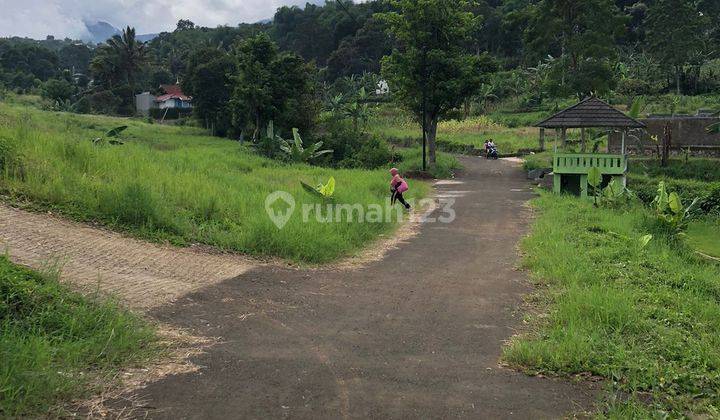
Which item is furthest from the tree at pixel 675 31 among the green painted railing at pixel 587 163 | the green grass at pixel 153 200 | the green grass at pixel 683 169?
the green grass at pixel 153 200

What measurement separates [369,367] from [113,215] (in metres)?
5.95

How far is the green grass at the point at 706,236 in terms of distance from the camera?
44.6ft

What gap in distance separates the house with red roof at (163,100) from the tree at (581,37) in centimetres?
4564

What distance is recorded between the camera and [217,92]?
4081 cm

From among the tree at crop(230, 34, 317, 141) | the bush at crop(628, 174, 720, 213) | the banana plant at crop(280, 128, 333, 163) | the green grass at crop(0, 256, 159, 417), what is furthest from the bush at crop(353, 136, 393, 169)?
the green grass at crop(0, 256, 159, 417)

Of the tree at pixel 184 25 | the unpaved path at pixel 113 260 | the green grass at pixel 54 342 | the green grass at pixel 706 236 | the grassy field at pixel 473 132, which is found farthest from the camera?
the tree at pixel 184 25

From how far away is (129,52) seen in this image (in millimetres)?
58938

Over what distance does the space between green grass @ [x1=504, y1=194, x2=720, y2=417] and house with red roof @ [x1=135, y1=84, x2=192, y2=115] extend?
62.4 m

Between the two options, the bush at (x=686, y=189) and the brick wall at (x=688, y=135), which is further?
the brick wall at (x=688, y=135)

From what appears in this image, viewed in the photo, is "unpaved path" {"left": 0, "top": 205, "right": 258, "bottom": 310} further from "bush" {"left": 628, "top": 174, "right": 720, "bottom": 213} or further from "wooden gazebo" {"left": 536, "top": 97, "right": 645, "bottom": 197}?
"bush" {"left": 628, "top": 174, "right": 720, "bottom": 213}

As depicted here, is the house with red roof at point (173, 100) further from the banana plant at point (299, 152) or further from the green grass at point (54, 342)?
the green grass at point (54, 342)

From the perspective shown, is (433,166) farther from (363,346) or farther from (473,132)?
(363,346)

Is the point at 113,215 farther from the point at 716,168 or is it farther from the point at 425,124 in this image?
the point at 716,168

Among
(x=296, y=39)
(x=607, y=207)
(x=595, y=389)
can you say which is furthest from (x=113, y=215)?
(x=296, y=39)
